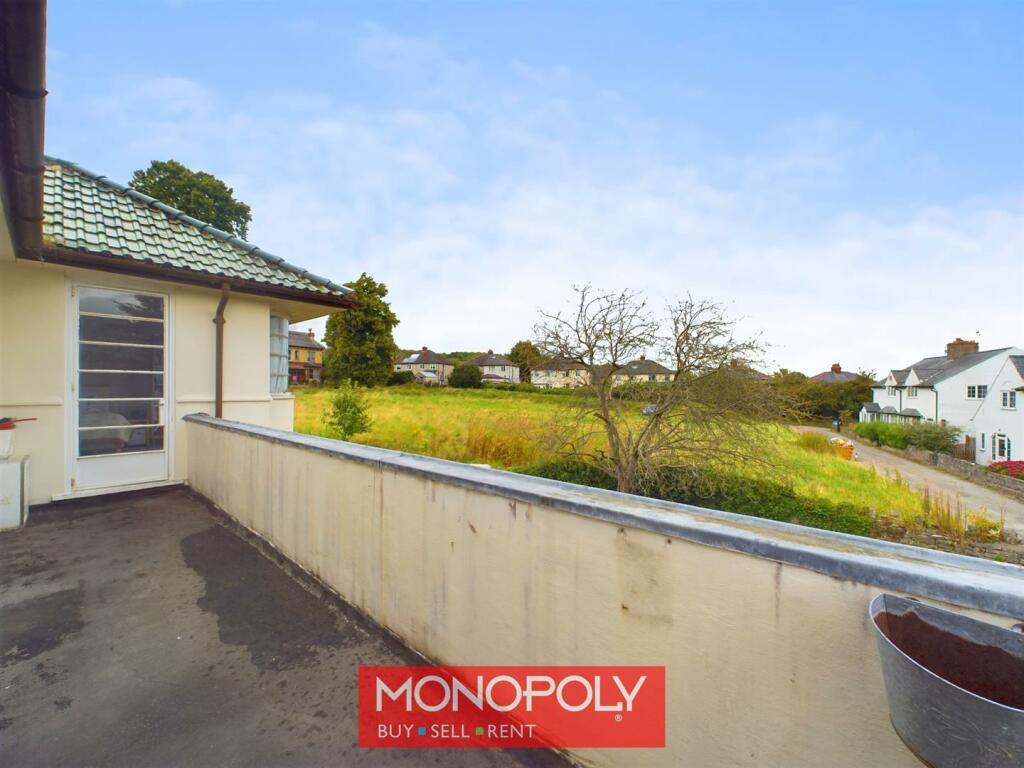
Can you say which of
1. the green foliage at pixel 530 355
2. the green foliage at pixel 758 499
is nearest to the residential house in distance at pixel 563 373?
the green foliage at pixel 530 355

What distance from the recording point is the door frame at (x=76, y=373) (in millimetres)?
5234

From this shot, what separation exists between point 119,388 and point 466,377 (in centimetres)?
4058

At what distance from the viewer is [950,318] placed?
115ft

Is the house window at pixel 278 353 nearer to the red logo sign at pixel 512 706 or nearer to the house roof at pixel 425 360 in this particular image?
the red logo sign at pixel 512 706

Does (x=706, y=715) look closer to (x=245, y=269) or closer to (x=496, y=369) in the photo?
(x=245, y=269)

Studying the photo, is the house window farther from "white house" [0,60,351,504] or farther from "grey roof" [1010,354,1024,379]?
"grey roof" [1010,354,1024,379]

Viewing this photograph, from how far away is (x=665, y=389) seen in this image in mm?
8984

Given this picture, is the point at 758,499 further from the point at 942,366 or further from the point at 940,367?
the point at 940,367

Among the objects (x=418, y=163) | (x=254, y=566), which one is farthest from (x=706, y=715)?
(x=418, y=163)

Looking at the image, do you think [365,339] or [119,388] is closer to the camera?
[119,388]

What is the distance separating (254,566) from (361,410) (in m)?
10.9

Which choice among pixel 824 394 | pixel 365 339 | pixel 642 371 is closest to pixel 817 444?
pixel 824 394

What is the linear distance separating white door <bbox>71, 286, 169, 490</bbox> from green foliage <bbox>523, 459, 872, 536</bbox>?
8.39 m

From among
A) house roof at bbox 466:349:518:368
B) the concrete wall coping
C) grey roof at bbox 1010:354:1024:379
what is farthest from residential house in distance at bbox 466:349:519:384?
the concrete wall coping
